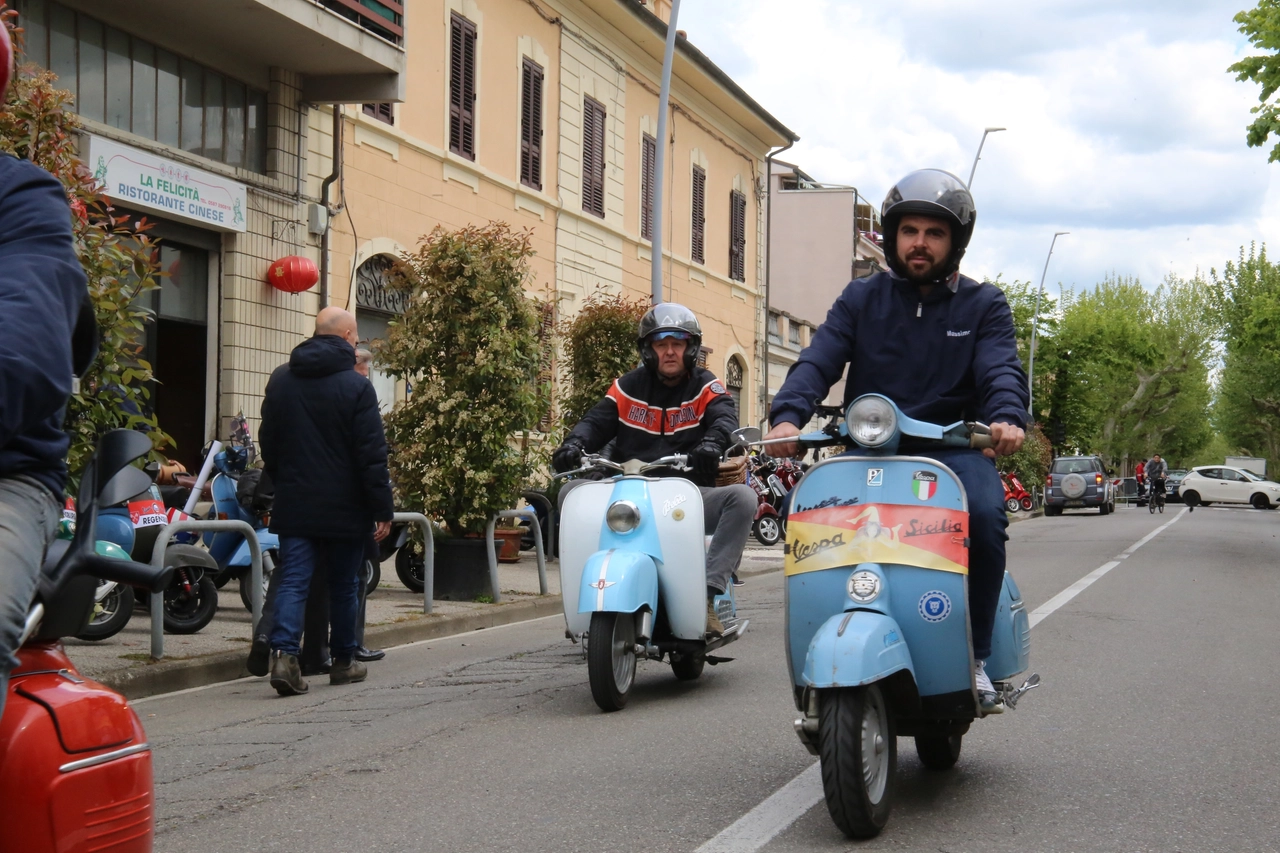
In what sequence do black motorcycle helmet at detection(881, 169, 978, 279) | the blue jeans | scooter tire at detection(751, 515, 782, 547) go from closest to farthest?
black motorcycle helmet at detection(881, 169, 978, 279), the blue jeans, scooter tire at detection(751, 515, 782, 547)

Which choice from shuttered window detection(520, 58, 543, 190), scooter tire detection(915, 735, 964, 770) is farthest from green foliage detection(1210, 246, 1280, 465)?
scooter tire detection(915, 735, 964, 770)

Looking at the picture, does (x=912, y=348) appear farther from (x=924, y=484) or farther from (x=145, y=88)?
(x=145, y=88)

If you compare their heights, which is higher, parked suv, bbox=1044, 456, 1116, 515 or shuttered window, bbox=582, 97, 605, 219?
shuttered window, bbox=582, 97, 605, 219

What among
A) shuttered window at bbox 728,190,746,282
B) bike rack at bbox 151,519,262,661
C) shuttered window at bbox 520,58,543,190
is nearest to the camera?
bike rack at bbox 151,519,262,661

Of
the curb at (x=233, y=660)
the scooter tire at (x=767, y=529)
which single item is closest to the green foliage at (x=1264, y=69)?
the scooter tire at (x=767, y=529)

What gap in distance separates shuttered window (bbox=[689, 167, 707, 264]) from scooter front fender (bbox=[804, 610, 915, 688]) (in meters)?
26.3

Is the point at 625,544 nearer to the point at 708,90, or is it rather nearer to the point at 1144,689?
the point at 1144,689

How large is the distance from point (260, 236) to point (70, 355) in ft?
46.0

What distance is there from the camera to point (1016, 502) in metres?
41.7

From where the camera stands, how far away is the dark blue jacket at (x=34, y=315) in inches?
80.4

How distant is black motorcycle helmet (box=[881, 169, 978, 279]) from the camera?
15.2ft

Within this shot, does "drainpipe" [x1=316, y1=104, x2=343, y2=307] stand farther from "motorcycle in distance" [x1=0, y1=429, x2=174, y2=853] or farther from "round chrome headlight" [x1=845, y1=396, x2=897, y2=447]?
"motorcycle in distance" [x1=0, y1=429, x2=174, y2=853]

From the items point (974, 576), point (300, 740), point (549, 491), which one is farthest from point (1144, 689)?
point (549, 491)

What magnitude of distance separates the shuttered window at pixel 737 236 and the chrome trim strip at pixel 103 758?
30840mm
